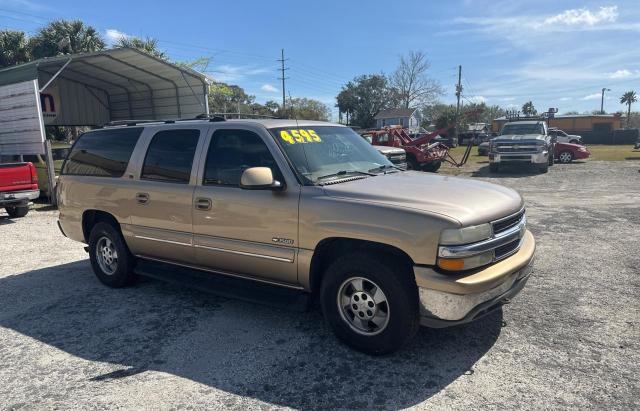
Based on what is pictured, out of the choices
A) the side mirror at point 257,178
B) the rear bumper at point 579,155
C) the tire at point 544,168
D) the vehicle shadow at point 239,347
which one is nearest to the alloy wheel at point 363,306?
the vehicle shadow at point 239,347

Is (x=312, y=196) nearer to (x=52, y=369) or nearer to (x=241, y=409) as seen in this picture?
(x=241, y=409)

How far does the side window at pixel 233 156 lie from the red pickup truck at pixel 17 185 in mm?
7411

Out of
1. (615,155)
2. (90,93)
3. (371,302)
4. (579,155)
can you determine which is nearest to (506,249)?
(371,302)

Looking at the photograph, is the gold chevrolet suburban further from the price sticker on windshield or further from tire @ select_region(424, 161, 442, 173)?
tire @ select_region(424, 161, 442, 173)

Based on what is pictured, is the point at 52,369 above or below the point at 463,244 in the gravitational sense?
below

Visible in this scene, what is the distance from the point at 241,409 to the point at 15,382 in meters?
1.81

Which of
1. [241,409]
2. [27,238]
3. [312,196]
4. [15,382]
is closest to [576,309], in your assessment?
[312,196]

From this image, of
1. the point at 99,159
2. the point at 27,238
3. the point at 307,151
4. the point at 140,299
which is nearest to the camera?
the point at 307,151

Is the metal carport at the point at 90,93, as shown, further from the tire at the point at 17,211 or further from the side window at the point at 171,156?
the side window at the point at 171,156

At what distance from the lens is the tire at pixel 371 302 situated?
3387mm

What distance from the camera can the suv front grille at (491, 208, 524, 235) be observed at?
3459 millimetres

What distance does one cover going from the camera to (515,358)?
3572mm

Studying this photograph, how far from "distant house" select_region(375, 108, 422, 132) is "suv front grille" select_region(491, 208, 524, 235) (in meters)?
68.3

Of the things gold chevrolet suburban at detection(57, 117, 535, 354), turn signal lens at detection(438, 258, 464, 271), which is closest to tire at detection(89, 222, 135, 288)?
gold chevrolet suburban at detection(57, 117, 535, 354)
